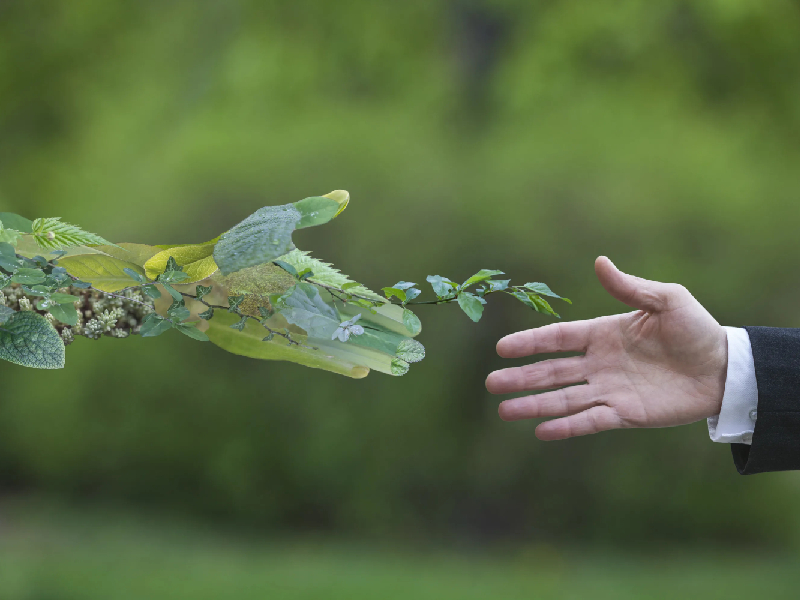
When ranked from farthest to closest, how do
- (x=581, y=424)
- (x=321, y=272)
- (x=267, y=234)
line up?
(x=581, y=424)
(x=321, y=272)
(x=267, y=234)

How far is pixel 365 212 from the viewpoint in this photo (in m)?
1.65

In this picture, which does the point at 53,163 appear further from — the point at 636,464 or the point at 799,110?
the point at 799,110

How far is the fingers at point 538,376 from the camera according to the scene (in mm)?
756

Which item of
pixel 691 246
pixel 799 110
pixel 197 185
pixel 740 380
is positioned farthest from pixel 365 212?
pixel 799 110

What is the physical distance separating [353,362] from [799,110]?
5.27 feet

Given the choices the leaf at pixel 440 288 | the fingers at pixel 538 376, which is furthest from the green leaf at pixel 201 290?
the fingers at pixel 538 376

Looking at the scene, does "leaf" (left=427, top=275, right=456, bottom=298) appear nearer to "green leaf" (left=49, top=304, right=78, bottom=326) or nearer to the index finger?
the index finger

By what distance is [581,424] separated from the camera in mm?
765

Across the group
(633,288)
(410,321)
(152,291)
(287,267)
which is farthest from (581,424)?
(152,291)

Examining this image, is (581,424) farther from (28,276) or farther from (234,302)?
(28,276)

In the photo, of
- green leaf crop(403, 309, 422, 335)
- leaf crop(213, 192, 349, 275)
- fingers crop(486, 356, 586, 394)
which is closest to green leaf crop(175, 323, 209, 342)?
leaf crop(213, 192, 349, 275)

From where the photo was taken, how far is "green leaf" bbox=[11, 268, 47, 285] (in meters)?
0.56

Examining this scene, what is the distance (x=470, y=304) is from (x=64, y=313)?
0.39 meters

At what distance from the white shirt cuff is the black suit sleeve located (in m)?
0.02
